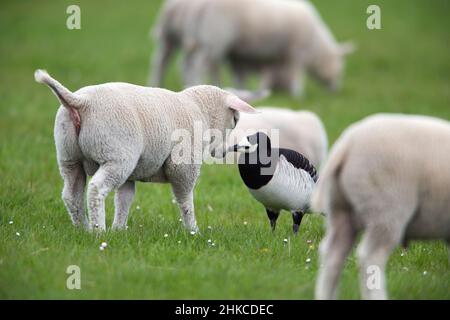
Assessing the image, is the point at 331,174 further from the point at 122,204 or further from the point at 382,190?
the point at 122,204

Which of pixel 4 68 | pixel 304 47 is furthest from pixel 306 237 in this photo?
pixel 4 68

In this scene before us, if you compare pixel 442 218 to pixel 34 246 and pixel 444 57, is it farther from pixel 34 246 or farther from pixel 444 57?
pixel 444 57

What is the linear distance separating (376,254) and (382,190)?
1.19 ft

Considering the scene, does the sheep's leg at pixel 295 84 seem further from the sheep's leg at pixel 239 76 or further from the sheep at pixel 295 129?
the sheep at pixel 295 129

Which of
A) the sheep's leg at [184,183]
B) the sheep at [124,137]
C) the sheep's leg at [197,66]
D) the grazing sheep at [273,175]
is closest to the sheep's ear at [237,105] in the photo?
the sheep at [124,137]

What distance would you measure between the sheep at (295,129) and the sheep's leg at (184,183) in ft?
7.66

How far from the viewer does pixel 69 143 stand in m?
5.53

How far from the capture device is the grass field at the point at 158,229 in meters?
4.89

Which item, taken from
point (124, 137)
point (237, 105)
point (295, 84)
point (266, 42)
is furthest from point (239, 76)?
point (124, 137)

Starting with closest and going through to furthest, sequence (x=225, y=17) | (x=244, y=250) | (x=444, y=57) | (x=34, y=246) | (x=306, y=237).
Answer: (x=34, y=246)
(x=244, y=250)
(x=306, y=237)
(x=225, y=17)
(x=444, y=57)

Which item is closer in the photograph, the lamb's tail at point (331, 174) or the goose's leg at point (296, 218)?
the lamb's tail at point (331, 174)

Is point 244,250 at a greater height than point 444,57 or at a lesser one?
lesser

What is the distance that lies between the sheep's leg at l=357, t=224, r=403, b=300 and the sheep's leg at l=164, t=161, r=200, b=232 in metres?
1.92
